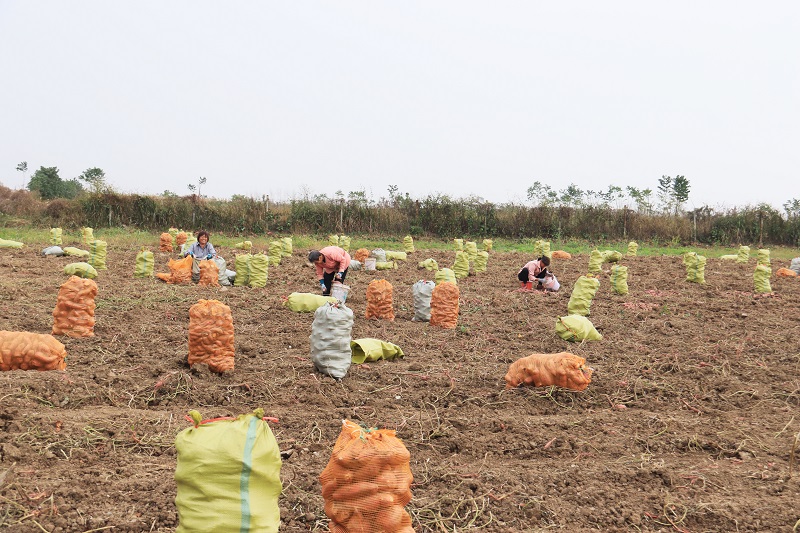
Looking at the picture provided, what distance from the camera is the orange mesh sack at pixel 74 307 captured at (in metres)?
6.54

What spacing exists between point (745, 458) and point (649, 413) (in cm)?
89

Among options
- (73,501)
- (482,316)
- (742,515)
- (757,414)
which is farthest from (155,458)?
(482,316)

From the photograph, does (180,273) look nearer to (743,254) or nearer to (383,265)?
(383,265)

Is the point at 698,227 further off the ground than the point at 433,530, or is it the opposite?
the point at 698,227

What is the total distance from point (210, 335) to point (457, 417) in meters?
2.27

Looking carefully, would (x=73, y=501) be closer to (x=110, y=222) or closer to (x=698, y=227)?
(x=110, y=222)

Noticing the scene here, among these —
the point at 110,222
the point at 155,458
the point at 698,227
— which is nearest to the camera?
the point at 155,458

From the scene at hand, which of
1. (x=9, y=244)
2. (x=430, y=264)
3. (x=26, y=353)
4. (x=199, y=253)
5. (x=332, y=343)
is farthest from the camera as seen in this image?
(x=9, y=244)

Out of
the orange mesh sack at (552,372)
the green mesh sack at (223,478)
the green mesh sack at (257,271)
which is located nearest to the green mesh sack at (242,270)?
the green mesh sack at (257,271)

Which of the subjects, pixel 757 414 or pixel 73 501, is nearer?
pixel 73 501

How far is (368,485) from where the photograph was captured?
2727 millimetres

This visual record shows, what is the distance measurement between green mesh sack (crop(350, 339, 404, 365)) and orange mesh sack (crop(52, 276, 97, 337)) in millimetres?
2726

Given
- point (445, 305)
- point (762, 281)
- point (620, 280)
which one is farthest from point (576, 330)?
point (762, 281)

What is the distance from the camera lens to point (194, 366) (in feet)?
18.4
